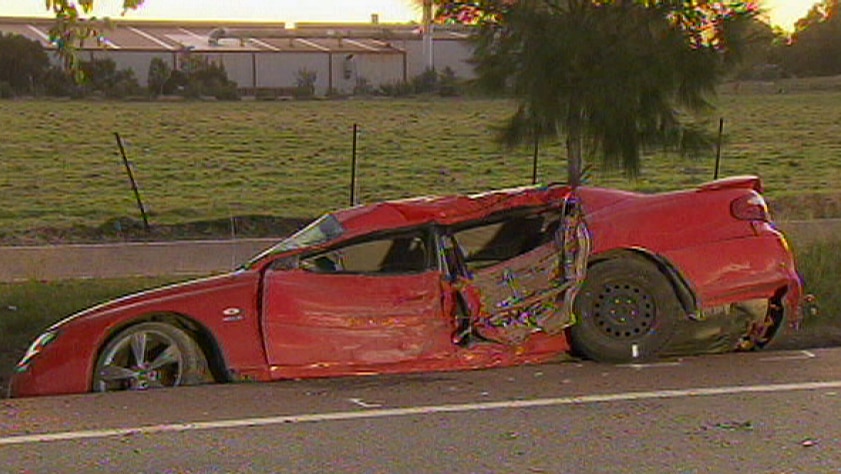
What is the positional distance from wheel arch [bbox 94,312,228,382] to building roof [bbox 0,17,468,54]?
211ft

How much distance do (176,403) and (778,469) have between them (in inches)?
129

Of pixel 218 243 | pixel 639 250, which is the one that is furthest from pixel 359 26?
pixel 639 250

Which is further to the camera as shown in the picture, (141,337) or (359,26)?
(359,26)

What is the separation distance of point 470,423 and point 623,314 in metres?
1.77

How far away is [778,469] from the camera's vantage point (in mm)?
5160

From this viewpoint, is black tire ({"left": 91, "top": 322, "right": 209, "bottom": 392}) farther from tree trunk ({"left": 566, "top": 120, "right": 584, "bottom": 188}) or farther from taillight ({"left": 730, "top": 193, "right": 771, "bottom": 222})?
tree trunk ({"left": 566, "top": 120, "right": 584, "bottom": 188})

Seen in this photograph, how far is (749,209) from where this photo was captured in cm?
761

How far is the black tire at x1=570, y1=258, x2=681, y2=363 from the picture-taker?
7.39 m

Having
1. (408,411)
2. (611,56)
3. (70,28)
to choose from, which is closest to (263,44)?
(611,56)

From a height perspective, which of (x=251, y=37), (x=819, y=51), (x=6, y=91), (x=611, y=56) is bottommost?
(x=6, y=91)

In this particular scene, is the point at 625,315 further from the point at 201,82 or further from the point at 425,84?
the point at 201,82

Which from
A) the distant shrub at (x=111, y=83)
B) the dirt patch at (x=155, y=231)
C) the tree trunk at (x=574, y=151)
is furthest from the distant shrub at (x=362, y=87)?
the tree trunk at (x=574, y=151)

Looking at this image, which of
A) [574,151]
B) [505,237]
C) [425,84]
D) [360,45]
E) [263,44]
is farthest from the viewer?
[360,45]

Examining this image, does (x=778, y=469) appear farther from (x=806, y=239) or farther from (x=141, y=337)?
(x=806, y=239)
